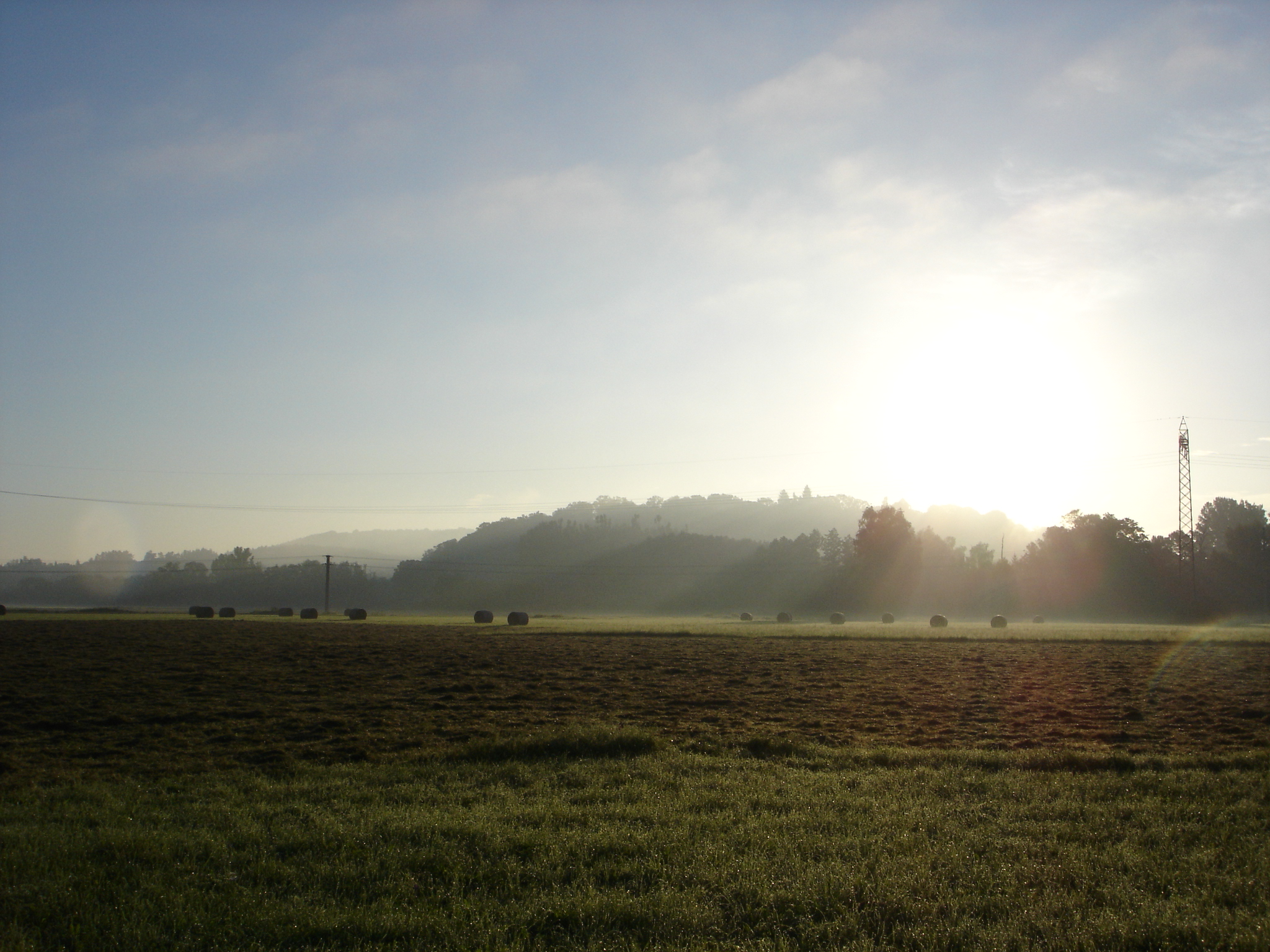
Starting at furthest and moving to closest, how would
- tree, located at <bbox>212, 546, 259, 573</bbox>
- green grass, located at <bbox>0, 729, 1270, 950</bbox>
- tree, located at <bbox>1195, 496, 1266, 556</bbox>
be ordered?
tree, located at <bbox>212, 546, 259, 573</bbox>
tree, located at <bbox>1195, 496, 1266, 556</bbox>
green grass, located at <bbox>0, 729, 1270, 950</bbox>

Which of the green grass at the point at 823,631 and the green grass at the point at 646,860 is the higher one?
the green grass at the point at 646,860

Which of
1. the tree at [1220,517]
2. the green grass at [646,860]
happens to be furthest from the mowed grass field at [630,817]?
the tree at [1220,517]

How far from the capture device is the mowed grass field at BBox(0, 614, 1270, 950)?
5844mm

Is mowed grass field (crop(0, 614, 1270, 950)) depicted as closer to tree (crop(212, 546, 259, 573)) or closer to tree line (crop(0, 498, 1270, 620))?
tree line (crop(0, 498, 1270, 620))

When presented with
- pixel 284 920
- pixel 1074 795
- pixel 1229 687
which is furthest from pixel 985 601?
pixel 284 920

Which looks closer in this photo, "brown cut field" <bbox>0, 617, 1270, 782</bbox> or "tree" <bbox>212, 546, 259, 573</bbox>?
"brown cut field" <bbox>0, 617, 1270, 782</bbox>

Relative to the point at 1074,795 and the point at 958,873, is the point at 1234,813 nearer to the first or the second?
the point at 1074,795

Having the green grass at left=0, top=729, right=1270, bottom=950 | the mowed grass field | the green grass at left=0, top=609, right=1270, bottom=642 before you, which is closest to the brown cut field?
the mowed grass field

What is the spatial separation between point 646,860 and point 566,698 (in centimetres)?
1240

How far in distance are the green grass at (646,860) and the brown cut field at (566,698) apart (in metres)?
2.54

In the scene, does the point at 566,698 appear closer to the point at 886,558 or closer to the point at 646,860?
the point at 646,860

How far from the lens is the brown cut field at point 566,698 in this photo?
1329cm

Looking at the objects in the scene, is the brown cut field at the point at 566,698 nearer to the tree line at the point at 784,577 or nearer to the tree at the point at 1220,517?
the tree line at the point at 784,577

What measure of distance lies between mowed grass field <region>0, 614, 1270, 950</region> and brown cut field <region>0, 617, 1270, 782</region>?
15 centimetres
